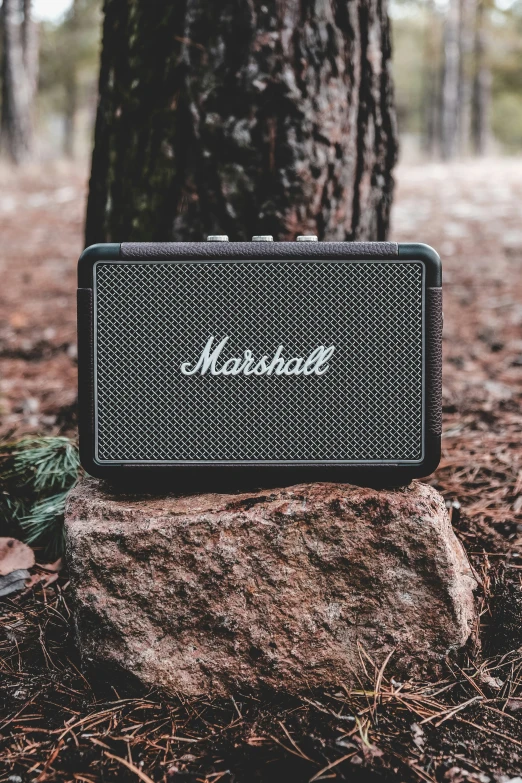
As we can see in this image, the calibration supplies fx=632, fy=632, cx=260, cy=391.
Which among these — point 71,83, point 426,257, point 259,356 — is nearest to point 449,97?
point 71,83

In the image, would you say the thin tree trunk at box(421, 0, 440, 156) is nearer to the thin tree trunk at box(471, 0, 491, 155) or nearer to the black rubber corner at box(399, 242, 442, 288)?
the thin tree trunk at box(471, 0, 491, 155)

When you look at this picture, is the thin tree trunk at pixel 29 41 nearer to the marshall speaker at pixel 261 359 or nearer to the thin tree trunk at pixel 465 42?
the thin tree trunk at pixel 465 42

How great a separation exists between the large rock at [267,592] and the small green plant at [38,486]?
0.41 meters

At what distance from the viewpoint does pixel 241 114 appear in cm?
160

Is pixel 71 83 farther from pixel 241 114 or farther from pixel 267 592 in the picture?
pixel 267 592

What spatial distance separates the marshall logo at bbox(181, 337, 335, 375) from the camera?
3.73 ft

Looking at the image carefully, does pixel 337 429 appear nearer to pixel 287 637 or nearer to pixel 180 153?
pixel 287 637

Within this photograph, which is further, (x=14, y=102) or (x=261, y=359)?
(x=14, y=102)

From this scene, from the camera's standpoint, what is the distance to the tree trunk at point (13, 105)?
8.05 m

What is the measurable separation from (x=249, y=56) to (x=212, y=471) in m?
1.07

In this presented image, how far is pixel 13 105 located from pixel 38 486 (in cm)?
802

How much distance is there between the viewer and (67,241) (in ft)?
14.7

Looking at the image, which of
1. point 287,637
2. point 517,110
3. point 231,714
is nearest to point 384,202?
point 287,637

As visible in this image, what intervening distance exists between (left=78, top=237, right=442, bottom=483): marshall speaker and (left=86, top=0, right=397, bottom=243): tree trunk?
0.56 metres
